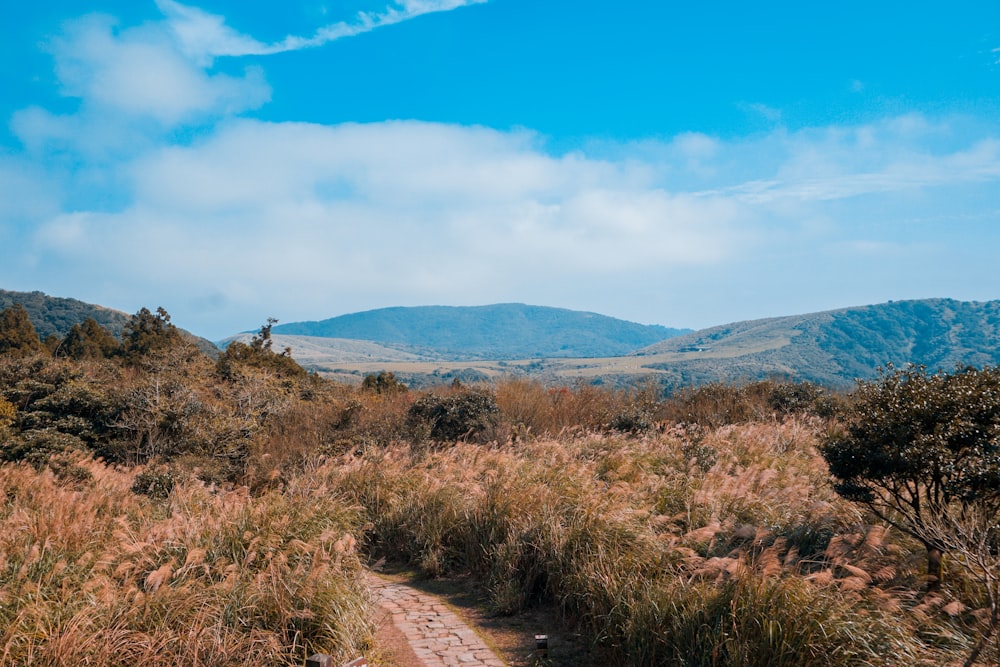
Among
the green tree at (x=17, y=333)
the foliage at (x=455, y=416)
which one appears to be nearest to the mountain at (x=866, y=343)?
the green tree at (x=17, y=333)

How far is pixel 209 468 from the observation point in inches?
480

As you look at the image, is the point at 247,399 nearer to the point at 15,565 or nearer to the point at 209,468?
the point at 209,468

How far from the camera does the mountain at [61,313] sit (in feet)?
196

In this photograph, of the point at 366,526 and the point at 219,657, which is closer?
the point at 219,657

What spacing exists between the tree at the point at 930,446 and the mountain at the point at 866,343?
122299 mm

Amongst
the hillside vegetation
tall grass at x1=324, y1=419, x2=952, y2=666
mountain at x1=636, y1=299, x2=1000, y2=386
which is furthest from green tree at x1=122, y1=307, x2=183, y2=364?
mountain at x1=636, y1=299, x2=1000, y2=386

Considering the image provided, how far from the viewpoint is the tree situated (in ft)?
17.5

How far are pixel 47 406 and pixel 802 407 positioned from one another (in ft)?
65.6

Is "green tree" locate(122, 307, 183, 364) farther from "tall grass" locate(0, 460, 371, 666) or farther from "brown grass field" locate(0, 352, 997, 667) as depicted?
"tall grass" locate(0, 460, 371, 666)

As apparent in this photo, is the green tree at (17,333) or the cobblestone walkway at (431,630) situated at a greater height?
the green tree at (17,333)

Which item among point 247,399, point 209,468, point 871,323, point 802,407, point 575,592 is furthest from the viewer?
point 871,323

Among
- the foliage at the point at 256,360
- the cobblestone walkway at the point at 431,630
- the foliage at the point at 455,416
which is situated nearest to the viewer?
the cobblestone walkway at the point at 431,630

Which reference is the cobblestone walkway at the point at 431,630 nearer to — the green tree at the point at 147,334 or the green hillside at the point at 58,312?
the green tree at the point at 147,334

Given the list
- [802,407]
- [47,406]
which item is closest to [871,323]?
[802,407]
